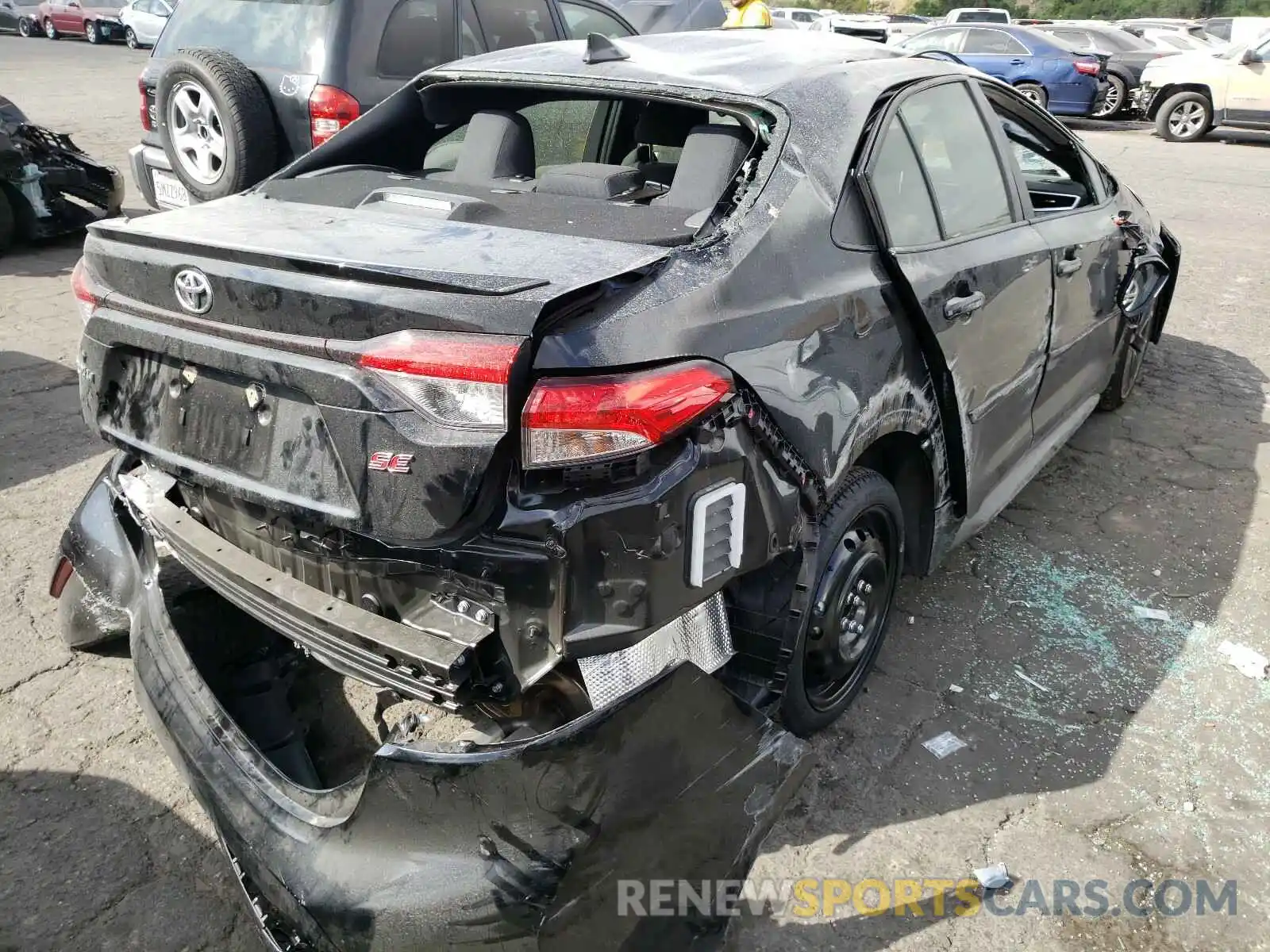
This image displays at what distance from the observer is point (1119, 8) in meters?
42.1

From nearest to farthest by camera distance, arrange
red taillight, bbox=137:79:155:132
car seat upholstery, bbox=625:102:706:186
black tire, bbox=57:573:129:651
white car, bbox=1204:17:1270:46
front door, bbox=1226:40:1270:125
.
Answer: black tire, bbox=57:573:129:651
car seat upholstery, bbox=625:102:706:186
red taillight, bbox=137:79:155:132
front door, bbox=1226:40:1270:125
white car, bbox=1204:17:1270:46

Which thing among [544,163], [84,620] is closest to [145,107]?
[544,163]

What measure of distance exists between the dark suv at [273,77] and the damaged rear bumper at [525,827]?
4.34 metres

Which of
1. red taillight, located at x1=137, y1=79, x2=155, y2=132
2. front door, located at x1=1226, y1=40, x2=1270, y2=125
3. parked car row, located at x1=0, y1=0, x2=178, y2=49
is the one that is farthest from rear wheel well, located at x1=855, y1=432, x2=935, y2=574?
parked car row, located at x1=0, y1=0, x2=178, y2=49

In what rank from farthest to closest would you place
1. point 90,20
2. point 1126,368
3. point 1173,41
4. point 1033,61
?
point 90,20
point 1173,41
point 1033,61
point 1126,368

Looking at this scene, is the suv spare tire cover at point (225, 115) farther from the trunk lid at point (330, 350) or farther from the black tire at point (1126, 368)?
the black tire at point (1126, 368)

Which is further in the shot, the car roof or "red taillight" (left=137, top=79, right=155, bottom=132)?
"red taillight" (left=137, top=79, right=155, bottom=132)

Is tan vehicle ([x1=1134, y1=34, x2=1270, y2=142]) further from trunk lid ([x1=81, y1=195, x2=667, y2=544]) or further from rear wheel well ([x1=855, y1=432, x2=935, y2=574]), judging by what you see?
trunk lid ([x1=81, y1=195, x2=667, y2=544])

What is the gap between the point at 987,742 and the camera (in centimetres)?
271

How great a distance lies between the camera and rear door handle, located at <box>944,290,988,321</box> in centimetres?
257

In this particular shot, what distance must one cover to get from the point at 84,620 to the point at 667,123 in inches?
92.1

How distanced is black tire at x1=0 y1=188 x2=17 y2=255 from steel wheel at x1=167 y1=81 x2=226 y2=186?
2.48 meters

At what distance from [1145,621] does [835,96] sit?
2.12m

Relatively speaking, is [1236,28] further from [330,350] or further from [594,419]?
[330,350]
